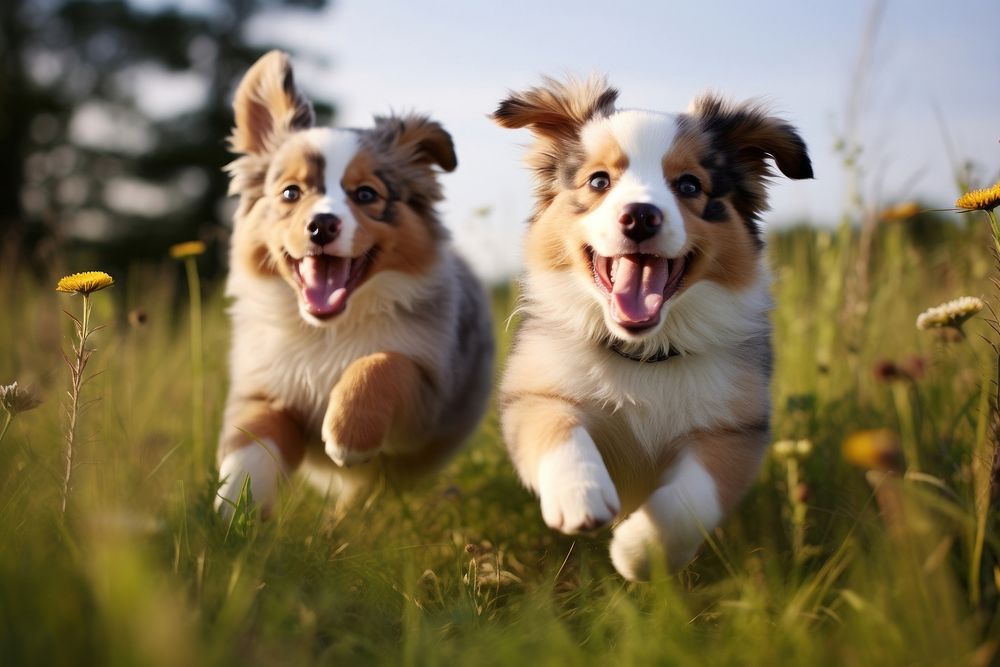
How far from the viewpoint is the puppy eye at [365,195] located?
11.3 feet

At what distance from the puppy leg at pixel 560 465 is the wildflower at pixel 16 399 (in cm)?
146

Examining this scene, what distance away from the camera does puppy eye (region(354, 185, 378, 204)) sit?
11.3 ft

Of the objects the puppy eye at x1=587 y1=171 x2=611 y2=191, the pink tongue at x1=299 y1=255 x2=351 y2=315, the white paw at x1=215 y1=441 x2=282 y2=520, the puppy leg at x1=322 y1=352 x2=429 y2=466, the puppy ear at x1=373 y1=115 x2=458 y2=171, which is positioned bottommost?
the white paw at x1=215 y1=441 x2=282 y2=520

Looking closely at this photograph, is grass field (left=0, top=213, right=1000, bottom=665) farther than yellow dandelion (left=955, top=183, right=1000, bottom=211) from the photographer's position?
No

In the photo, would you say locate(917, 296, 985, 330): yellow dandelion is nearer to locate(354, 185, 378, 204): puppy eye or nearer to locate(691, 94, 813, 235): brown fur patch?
locate(691, 94, 813, 235): brown fur patch

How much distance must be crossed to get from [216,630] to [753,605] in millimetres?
1260

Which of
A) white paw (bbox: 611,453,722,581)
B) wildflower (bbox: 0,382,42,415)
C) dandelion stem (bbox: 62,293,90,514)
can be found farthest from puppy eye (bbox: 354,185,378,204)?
white paw (bbox: 611,453,722,581)

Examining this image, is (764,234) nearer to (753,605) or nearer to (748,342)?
(748,342)

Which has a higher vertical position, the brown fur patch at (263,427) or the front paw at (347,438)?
the front paw at (347,438)

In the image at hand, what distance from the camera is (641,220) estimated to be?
8.39 ft

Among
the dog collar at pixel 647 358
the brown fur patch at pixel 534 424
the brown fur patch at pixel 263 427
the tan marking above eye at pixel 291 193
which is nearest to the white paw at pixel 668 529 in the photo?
the brown fur patch at pixel 534 424

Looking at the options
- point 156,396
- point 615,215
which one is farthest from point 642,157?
point 156,396

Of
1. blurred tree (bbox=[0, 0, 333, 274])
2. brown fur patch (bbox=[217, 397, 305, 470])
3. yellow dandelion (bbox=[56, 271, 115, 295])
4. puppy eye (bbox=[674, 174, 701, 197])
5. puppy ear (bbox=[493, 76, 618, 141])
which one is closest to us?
yellow dandelion (bbox=[56, 271, 115, 295])

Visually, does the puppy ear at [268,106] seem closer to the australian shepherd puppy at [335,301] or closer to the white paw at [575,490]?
the australian shepherd puppy at [335,301]
